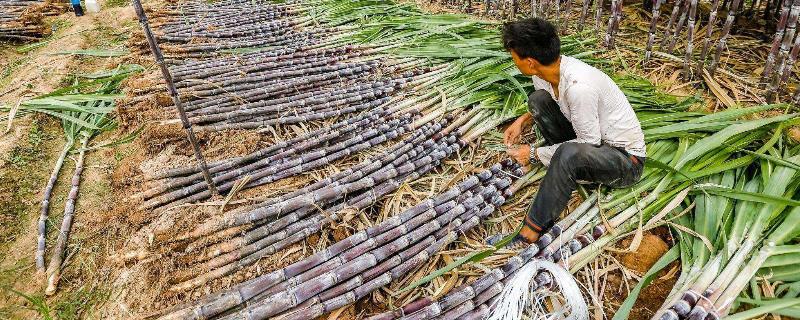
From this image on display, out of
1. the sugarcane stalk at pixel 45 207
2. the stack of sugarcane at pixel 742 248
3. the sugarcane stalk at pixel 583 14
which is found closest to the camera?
the stack of sugarcane at pixel 742 248

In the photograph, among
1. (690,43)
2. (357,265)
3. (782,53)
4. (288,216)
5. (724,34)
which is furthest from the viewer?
(690,43)

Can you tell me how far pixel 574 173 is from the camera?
2.31m

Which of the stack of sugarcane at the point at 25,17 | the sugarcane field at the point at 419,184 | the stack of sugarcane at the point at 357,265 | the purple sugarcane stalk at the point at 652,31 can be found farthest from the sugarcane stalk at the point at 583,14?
the stack of sugarcane at the point at 25,17

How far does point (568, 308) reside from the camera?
1986 millimetres

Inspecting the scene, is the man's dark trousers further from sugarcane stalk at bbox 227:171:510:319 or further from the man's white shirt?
sugarcane stalk at bbox 227:171:510:319

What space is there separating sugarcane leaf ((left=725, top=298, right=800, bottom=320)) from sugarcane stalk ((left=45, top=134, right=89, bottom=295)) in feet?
10.2

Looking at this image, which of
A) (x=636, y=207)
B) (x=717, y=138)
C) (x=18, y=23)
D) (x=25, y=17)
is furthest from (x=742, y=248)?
(x=25, y=17)

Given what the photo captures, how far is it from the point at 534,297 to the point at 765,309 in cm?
88

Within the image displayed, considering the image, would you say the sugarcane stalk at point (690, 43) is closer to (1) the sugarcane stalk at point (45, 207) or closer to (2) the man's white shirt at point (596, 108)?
(2) the man's white shirt at point (596, 108)

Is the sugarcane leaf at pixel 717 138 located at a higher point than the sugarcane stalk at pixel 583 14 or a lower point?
lower

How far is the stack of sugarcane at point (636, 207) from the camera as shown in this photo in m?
2.02

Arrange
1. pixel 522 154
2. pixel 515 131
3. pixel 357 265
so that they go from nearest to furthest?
pixel 357 265
pixel 522 154
pixel 515 131

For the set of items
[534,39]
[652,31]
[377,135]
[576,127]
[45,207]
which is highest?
[534,39]

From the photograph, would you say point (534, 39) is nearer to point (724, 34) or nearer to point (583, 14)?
point (724, 34)
